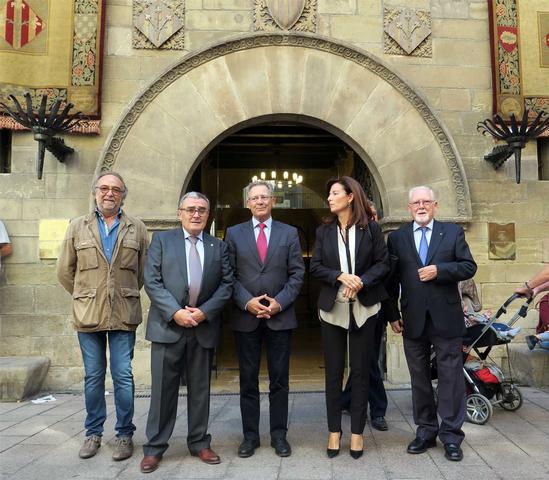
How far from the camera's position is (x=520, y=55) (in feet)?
21.0

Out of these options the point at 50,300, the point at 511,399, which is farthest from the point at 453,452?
the point at 50,300

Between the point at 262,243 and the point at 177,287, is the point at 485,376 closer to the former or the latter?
the point at 262,243

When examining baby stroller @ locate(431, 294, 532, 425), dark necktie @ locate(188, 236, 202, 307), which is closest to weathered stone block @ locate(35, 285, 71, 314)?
dark necktie @ locate(188, 236, 202, 307)

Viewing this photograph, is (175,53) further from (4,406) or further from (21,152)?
(4,406)

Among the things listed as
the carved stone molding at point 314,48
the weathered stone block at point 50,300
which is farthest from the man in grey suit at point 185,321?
the weathered stone block at point 50,300

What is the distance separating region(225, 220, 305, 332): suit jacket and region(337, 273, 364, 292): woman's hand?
0.38m

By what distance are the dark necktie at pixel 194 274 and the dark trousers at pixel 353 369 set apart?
1.10 m

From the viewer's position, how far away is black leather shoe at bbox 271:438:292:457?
367 centimetres

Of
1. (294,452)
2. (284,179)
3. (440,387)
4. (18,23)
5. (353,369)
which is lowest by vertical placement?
(294,452)

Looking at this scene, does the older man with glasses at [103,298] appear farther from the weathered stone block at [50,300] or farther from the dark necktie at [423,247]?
the dark necktie at [423,247]

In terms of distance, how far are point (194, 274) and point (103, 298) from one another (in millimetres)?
783

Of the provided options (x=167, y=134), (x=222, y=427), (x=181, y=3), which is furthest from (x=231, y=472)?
(x=181, y=3)

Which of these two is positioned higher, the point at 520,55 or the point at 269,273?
the point at 520,55

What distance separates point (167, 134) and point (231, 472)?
4192mm
